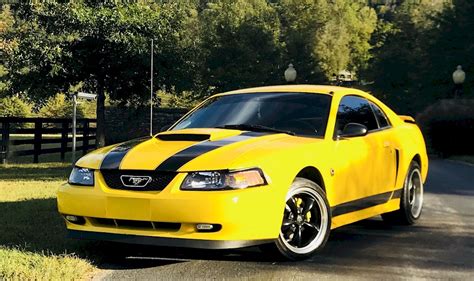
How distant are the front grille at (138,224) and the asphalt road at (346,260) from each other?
36cm

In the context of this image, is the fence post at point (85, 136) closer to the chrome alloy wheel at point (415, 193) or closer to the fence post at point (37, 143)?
the fence post at point (37, 143)

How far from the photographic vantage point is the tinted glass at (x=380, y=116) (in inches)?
276

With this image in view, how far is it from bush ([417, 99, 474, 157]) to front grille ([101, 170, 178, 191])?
20.0 metres

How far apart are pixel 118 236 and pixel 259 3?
6369cm

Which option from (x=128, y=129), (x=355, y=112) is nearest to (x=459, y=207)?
(x=355, y=112)

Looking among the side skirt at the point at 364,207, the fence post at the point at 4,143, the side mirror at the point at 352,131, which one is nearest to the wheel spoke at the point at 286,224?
the side skirt at the point at 364,207

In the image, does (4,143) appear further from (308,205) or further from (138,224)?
(308,205)

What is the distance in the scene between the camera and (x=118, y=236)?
4.97 m

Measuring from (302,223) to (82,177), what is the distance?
1846mm

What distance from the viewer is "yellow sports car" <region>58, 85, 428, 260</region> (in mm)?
4789

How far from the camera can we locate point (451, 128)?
2362 cm

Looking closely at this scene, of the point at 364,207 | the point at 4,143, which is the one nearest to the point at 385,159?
the point at 364,207

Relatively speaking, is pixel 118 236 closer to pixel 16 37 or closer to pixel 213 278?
pixel 213 278

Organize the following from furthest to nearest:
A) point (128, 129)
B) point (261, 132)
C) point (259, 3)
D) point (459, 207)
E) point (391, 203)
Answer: point (259, 3), point (128, 129), point (459, 207), point (391, 203), point (261, 132)
